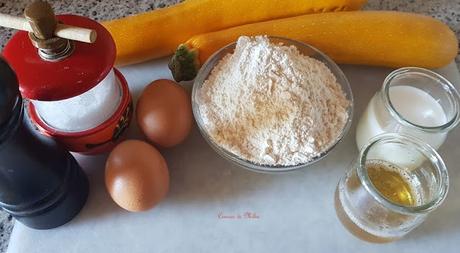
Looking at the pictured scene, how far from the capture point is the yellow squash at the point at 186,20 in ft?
2.48

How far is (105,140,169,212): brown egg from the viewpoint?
1.94 feet

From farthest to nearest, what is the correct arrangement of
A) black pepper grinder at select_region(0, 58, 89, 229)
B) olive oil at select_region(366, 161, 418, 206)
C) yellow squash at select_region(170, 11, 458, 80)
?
yellow squash at select_region(170, 11, 458, 80), olive oil at select_region(366, 161, 418, 206), black pepper grinder at select_region(0, 58, 89, 229)

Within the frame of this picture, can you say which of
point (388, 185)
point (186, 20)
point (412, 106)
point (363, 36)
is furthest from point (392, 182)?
point (186, 20)

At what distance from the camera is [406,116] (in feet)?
2.23

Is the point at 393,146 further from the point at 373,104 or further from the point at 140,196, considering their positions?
the point at 140,196

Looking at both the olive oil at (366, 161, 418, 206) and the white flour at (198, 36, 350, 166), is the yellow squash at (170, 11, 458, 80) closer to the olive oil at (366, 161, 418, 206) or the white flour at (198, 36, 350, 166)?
the white flour at (198, 36, 350, 166)

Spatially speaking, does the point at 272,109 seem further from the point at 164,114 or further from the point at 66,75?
the point at 66,75

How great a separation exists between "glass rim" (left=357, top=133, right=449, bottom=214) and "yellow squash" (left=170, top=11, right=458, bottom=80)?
0.63ft

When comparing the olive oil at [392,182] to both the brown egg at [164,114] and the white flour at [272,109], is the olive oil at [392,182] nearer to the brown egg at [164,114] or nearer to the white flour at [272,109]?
the white flour at [272,109]

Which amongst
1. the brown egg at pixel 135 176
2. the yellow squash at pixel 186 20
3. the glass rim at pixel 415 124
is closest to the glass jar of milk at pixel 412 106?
the glass rim at pixel 415 124

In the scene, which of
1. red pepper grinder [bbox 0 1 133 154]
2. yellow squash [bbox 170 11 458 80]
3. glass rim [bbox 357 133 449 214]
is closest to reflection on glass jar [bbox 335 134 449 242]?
glass rim [bbox 357 133 449 214]

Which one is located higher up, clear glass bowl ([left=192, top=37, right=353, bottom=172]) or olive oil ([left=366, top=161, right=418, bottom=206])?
clear glass bowl ([left=192, top=37, right=353, bottom=172])

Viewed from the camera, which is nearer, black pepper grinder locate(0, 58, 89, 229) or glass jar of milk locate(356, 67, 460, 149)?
black pepper grinder locate(0, 58, 89, 229)

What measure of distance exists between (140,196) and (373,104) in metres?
0.35
